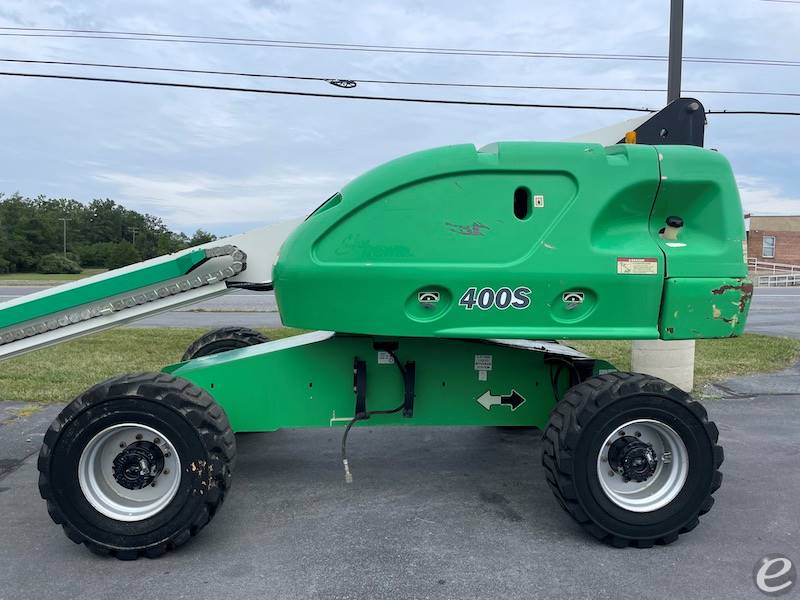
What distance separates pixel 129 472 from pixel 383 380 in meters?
1.55

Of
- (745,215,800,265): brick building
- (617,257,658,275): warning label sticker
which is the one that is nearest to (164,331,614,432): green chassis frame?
(617,257,658,275): warning label sticker

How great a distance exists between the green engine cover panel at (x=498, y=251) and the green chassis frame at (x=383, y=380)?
0.55 m

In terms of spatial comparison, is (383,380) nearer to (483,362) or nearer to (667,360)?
(483,362)

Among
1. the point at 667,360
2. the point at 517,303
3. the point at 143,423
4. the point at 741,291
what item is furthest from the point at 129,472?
the point at 667,360

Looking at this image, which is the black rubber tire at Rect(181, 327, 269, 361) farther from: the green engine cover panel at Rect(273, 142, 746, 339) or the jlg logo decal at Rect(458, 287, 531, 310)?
the jlg logo decal at Rect(458, 287, 531, 310)

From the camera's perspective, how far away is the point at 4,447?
5.43 metres

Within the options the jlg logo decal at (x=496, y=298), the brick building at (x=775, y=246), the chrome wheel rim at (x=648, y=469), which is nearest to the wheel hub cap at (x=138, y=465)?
the jlg logo decal at (x=496, y=298)

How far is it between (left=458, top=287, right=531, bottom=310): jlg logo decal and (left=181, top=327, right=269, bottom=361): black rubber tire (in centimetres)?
267

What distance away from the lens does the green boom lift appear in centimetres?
352

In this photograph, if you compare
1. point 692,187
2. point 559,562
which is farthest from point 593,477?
point 692,187

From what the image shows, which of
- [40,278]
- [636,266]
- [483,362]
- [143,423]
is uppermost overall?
[636,266]

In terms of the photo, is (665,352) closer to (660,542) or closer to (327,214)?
(660,542)

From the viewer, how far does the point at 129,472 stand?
11.8 ft

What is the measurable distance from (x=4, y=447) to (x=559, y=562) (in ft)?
14.8
